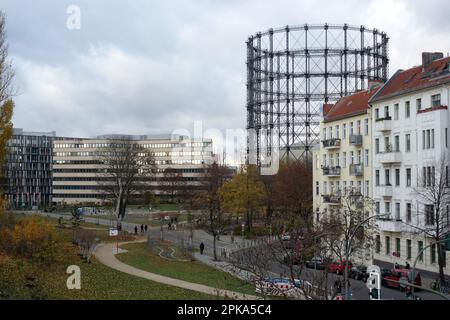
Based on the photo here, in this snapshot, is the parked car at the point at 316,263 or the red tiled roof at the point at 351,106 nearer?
the parked car at the point at 316,263

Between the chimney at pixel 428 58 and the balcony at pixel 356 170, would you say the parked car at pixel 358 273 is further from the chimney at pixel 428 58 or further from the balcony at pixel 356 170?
the chimney at pixel 428 58

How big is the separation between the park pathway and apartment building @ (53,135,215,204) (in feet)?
199

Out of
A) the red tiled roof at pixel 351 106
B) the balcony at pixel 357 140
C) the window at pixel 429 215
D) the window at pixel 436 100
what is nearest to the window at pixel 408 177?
the window at pixel 429 215

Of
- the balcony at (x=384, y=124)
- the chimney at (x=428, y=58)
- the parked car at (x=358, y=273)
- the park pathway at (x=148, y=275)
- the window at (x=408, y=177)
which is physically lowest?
the parked car at (x=358, y=273)

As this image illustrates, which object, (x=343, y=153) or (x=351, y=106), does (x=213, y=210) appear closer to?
(x=343, y=153)

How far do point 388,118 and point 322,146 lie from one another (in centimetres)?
792

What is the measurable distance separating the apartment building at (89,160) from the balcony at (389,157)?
2496 inches

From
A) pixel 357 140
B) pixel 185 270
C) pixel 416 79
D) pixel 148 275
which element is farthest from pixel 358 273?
pixel 416 79

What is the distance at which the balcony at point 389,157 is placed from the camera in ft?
101

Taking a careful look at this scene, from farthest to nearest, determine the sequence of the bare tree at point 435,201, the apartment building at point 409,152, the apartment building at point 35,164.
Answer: the apartment building at point 35,164 < the apartment building at point 409,152 < the bare tree at point 435,201

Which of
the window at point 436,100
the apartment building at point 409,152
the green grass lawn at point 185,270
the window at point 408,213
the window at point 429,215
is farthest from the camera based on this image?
the window at point 408,213

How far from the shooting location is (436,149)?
2759cm

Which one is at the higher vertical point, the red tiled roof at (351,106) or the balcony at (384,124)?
the red tiled roof at (351,106)

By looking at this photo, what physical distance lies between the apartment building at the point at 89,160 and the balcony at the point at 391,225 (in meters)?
64.6
